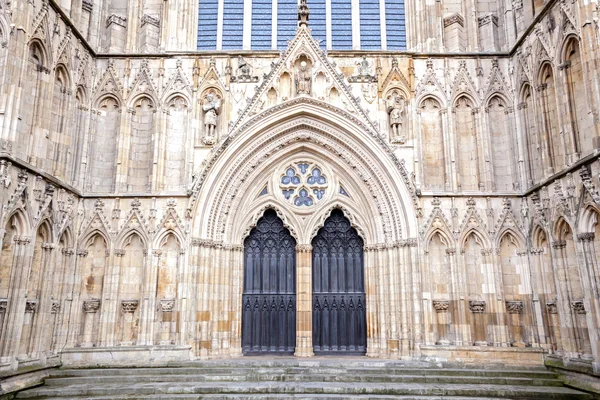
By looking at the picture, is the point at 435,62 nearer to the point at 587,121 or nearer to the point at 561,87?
the point at 561,87

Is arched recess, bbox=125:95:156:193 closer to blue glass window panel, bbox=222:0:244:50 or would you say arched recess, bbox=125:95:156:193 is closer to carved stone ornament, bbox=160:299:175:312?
carved stone ornament, bbox=160:299:175:312

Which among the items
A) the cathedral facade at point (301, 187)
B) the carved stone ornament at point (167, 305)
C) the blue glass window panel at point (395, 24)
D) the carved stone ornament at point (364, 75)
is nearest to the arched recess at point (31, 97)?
the cathedral facade at point (301, 187)

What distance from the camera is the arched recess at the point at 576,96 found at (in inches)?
422

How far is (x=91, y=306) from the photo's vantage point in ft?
41.5

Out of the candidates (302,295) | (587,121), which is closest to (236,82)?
(302,295)

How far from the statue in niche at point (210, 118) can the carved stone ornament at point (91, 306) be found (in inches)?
200

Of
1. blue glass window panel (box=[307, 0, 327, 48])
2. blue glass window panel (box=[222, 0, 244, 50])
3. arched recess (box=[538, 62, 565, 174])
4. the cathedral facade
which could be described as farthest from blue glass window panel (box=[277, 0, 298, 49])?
arched recess (box=[538, 62, 565, 174])

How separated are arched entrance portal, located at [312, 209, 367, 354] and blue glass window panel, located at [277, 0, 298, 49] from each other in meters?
5.68

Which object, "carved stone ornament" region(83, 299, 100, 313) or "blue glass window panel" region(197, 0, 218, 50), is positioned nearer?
"carved stone ornament" region(83, 299, 100, 313)

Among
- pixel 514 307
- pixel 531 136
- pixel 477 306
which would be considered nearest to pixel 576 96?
pixel 531 136

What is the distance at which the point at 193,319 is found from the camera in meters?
12.8

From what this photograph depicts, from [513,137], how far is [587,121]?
9.77ft

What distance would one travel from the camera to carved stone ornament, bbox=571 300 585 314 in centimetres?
1059

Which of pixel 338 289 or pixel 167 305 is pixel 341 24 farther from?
pixel 167 305
